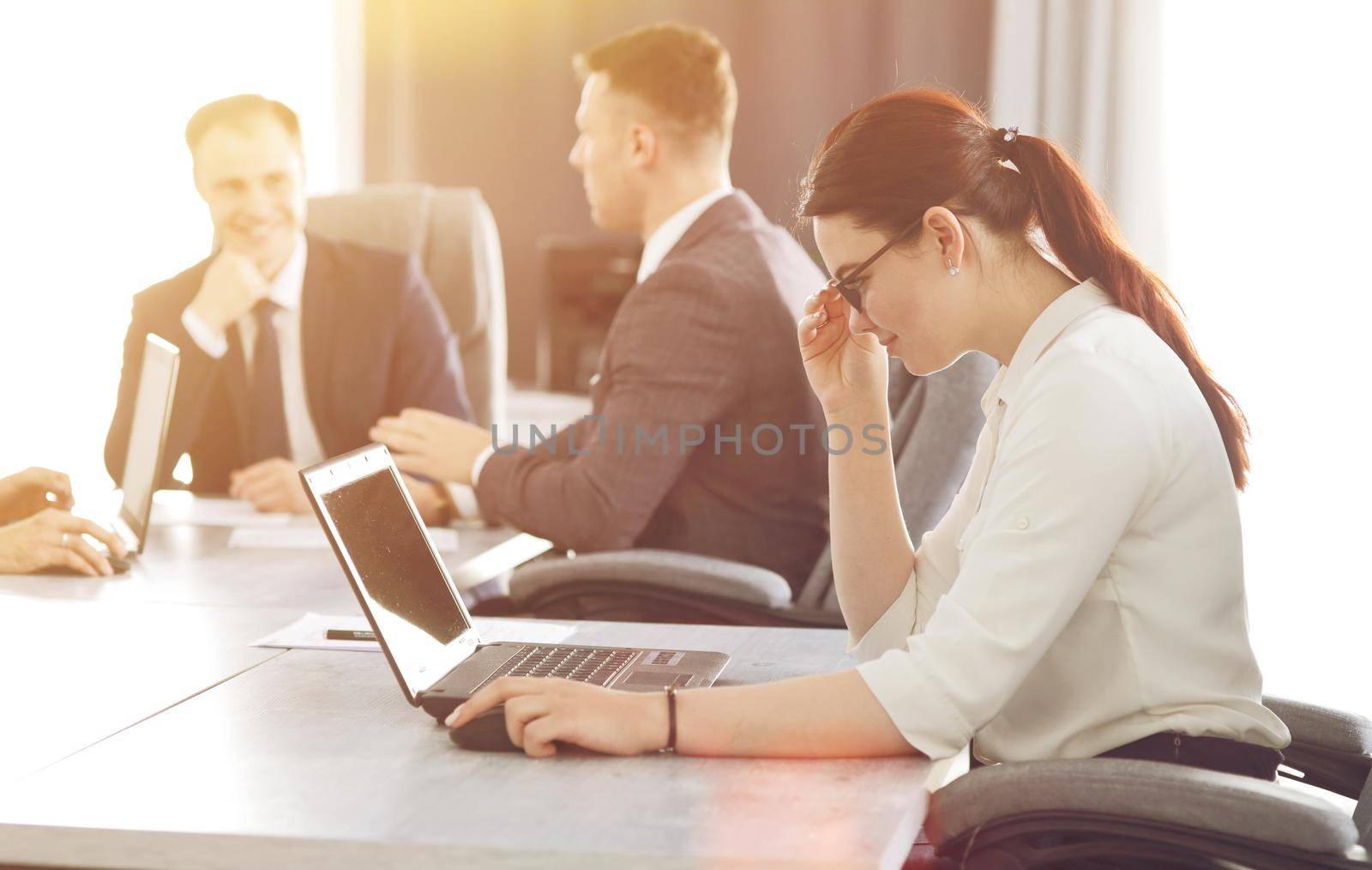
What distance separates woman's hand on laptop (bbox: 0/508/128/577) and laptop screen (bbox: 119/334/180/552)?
0.11 m

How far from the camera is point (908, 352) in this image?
4.47ft

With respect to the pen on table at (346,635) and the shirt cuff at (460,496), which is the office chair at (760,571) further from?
the pen on table at (346,635)

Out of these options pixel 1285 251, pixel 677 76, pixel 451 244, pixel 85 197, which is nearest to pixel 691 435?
pixel 677 76

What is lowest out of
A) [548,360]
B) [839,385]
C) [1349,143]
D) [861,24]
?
[548,360]

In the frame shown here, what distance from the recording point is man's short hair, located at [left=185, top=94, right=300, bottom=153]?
9.01 ft

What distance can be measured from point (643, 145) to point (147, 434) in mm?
998

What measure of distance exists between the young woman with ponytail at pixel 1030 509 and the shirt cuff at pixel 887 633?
186 mm

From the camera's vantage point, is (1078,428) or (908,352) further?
(908,352)

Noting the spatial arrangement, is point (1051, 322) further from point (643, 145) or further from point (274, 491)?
point (274, 491)

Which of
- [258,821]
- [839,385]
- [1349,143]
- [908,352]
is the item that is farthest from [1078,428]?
[1349,143]

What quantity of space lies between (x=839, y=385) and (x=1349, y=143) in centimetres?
293

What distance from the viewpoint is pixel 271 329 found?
279cm

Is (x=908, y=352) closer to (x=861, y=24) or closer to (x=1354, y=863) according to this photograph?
(x=1354, y=863)

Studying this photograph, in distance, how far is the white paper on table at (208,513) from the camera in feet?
7.45
